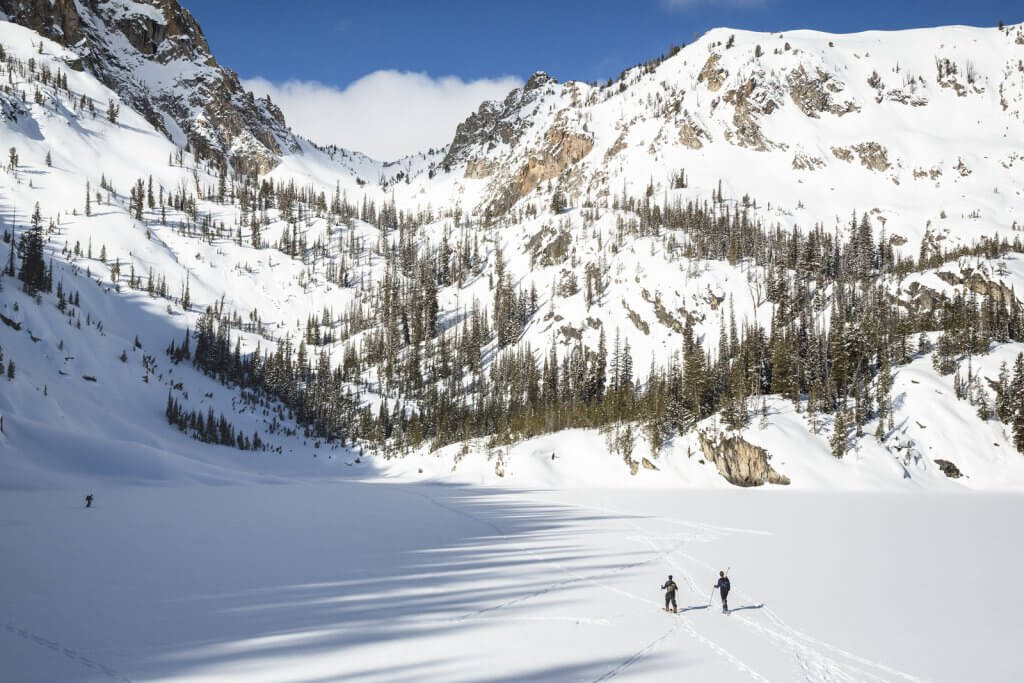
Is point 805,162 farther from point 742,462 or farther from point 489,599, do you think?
point 489,599

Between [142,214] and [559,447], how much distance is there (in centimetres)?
19130

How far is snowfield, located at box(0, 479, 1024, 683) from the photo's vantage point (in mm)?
13945

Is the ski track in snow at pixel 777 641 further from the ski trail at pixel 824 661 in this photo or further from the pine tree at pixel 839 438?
the pine tree at pixel 839 438

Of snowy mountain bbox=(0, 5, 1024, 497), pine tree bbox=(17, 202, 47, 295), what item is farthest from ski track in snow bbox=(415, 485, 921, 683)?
pine tree bbox=(17, 202, 47, 295)

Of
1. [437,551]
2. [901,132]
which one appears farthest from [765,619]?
[901,132]

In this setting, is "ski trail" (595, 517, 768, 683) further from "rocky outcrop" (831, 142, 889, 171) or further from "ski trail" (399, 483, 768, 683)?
"rocky outcrop" (831, 142, 889, 171)

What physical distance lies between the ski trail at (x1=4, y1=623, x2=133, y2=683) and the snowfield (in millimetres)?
60

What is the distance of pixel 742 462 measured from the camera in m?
67.6

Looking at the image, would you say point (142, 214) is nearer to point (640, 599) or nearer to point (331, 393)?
point (331, 393)

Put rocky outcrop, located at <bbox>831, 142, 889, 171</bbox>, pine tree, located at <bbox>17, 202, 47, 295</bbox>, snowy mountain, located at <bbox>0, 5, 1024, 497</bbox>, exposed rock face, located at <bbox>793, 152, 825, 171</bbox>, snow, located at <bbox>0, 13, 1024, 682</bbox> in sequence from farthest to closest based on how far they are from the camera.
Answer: exposed rock face, located at <bbox>793, 152, 825, 171</bbox>, rocky outcrop, located at <bbox>831, 142, 889, 171</bbox>, pine tree, located at <bbox>17, 202, 47, 295</bbox>, snowy mountain, located at <bbox>0, 5, 1024, 497</bbox>, snow, located at <bbox>0, 13, 1024, 682</bbox>

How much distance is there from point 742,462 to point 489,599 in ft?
187

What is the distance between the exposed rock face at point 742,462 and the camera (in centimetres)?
6612

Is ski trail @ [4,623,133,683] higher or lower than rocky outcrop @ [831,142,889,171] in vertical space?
lower

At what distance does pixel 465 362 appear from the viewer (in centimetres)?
15288
